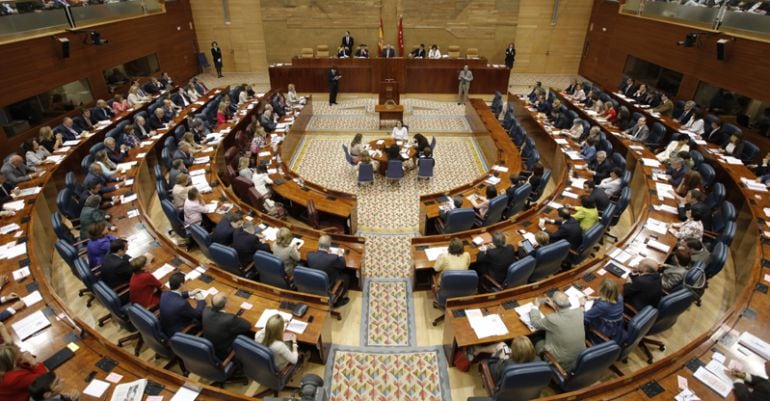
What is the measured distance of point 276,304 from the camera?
5395 mm

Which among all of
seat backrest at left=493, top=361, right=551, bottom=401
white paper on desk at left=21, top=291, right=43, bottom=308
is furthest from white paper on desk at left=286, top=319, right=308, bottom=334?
white paper on desk at left=21, top=291, right=43, bottom=308

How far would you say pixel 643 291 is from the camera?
5273 mm

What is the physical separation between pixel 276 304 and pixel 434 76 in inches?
614

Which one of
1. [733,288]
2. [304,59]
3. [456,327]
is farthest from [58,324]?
[304,59]

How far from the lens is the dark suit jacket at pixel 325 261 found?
6066 millimetres

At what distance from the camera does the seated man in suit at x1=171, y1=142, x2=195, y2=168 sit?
9.68 meters

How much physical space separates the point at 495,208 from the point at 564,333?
3553 millimetres

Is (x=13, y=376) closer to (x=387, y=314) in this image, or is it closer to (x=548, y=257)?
(x=387, y=314)

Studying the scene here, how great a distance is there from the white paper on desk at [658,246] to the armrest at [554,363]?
126 inches

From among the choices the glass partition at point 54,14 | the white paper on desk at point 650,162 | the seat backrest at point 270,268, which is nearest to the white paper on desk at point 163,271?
the seat backrest at point 270,268

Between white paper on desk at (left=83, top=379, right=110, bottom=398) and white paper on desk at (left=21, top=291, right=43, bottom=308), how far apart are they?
6.29 feet

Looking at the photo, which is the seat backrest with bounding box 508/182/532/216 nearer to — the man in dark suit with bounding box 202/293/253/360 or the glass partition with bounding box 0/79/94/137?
the man in dark suit with bounding box 202/293/253/360

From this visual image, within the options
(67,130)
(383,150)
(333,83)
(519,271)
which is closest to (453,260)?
(519,271)

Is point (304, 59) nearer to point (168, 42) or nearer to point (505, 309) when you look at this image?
point (168, 42)
